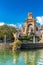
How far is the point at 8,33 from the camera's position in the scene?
53.7 metres

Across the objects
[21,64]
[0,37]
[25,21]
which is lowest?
[21,64]

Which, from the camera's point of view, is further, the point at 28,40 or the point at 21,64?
the point at 28,40

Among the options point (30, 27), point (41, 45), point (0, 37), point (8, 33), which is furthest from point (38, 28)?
point (41, 45)

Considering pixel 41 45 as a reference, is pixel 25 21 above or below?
above

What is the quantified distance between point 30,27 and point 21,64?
41.3 metres

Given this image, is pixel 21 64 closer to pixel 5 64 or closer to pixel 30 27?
pixel 5 64

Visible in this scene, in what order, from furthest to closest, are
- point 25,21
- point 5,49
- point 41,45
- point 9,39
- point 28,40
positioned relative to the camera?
1. point 25,21
2. point 9,39
3. point 28,40
4. point 41,45
5. point 5,49

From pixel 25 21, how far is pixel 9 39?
8.43m

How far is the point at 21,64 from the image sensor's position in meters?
17.2

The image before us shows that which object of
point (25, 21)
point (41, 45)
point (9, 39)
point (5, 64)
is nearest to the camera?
point (5, 64)

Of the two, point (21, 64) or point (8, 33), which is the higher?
point (8, 33)

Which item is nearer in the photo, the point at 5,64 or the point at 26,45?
the point at 5,64

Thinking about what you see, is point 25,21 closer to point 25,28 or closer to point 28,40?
point 25,28

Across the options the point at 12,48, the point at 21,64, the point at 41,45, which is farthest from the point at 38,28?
the point at 21,64
